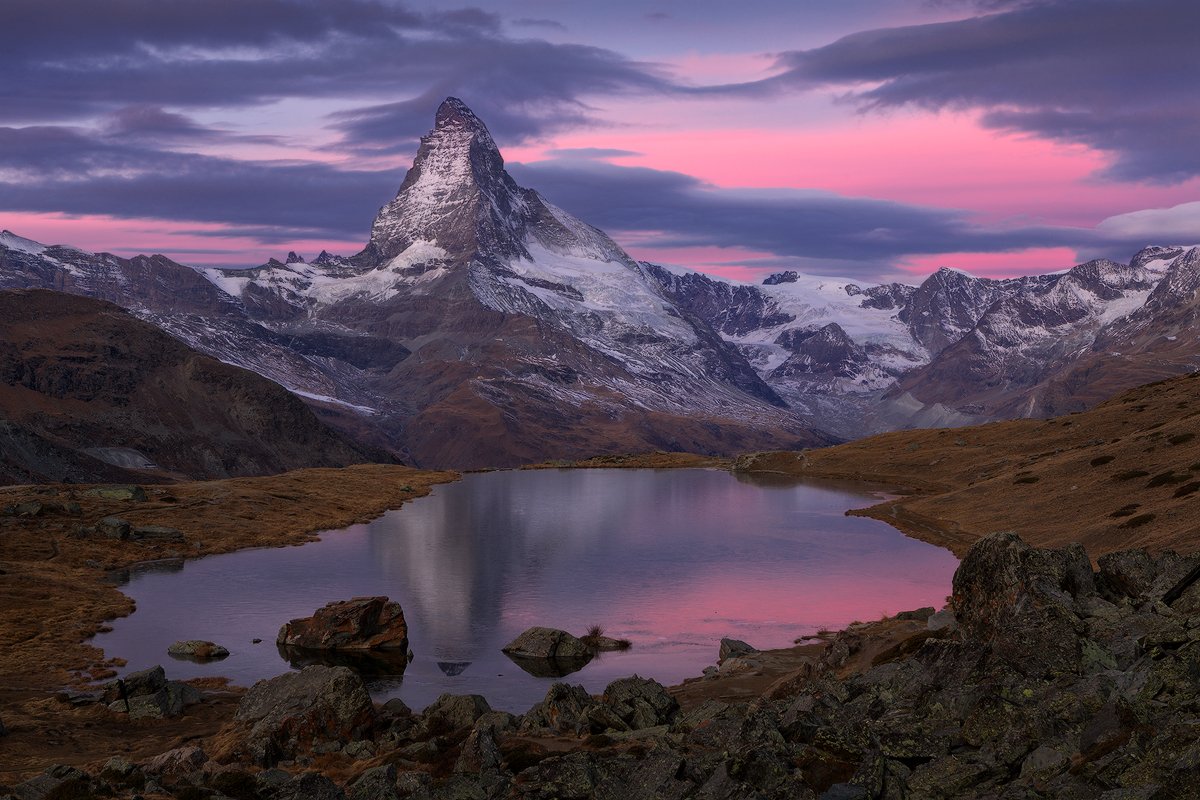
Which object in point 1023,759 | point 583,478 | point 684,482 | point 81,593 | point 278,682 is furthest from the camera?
point 583,478

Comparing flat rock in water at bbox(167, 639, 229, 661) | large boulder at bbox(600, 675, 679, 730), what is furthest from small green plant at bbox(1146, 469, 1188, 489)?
flat rock in water at bbox(167, 639, 229, 661)

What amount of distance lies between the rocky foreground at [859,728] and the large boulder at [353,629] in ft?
50.7

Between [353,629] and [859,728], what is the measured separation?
37330 mm

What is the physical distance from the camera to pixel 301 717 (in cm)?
3947

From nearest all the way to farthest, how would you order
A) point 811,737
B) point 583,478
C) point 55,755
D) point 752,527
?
point 811,737 < point 55,755 < point 752,527 < point 583,478

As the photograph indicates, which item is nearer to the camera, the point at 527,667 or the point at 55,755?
the point at 55,755

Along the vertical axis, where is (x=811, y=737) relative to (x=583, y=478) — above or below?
above

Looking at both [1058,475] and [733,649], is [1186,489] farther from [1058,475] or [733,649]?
[733,649]

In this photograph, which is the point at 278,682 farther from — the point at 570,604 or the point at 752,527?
the point at 752,527

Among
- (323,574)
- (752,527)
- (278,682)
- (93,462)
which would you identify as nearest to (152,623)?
(323,574)

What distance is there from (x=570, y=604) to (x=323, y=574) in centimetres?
2266

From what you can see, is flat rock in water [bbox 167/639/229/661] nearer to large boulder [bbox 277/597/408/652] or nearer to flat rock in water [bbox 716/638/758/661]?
large boulder [bbox 277/597/408/652]

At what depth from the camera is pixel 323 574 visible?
276 feet

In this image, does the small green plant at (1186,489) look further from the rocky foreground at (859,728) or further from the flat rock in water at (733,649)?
the rocky foreground at (859,728)
